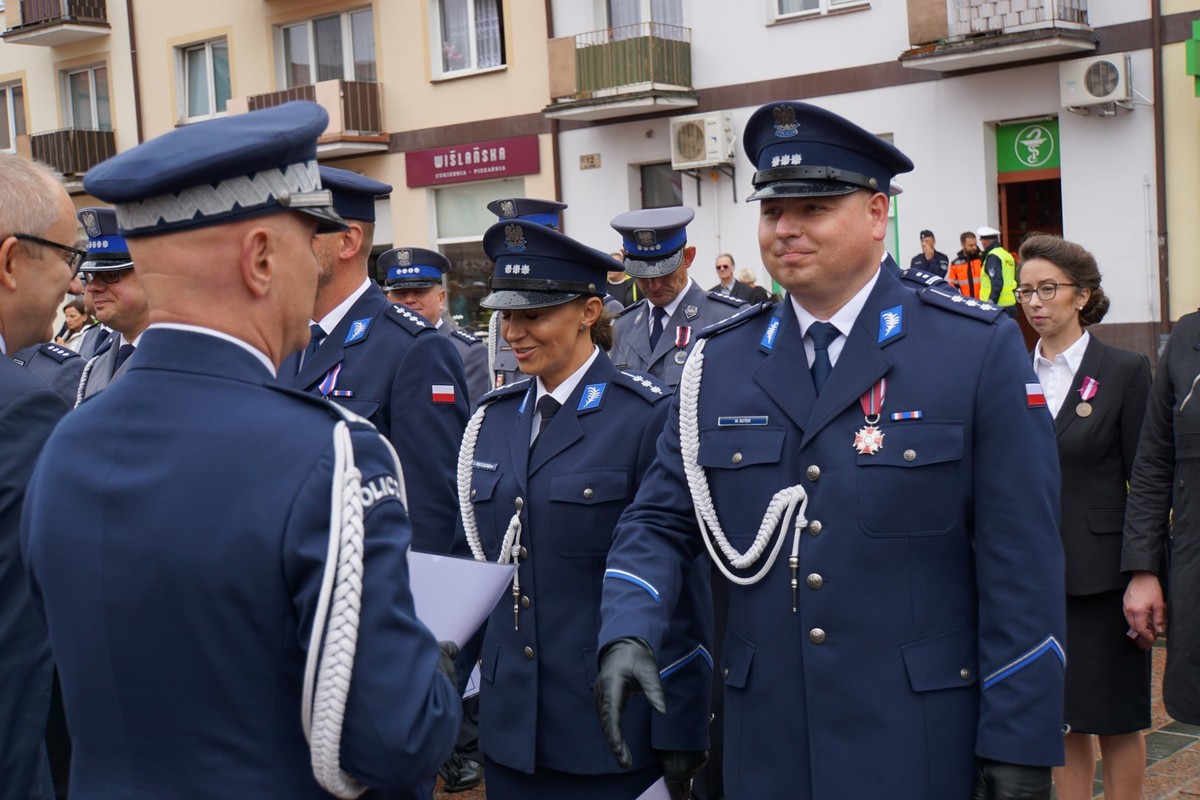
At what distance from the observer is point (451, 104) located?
75.5 ft

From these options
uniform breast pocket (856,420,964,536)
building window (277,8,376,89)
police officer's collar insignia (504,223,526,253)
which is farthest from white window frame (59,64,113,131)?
uniform breast pocket (856,420,964,536)

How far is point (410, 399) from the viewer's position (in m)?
4.48

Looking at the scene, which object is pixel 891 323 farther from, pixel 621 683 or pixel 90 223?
pixel 90 223

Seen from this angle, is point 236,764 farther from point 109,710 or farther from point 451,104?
point 451,104

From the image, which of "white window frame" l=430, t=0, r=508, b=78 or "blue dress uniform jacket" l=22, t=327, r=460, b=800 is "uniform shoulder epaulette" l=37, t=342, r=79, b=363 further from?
"white window frame" l=430, t=0, r=508, b=78

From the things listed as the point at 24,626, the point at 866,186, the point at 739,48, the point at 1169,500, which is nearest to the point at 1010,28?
the point at 739,48

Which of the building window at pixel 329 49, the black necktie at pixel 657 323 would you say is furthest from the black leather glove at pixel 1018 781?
the building window at pixel 329 49

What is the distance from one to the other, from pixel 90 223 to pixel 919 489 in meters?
4.10

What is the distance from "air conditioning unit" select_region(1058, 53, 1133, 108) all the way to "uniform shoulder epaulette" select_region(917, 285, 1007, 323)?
14.4m

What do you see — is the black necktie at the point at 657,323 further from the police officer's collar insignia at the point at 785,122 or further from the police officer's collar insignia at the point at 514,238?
the police officer's collar insignia at the point at 785,122

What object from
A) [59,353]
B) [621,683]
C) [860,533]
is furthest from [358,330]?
[59,353]

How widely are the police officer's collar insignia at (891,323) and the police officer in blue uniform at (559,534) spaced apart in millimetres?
1005

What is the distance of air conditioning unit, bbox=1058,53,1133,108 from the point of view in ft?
53.4

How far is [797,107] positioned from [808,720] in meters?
1.40
